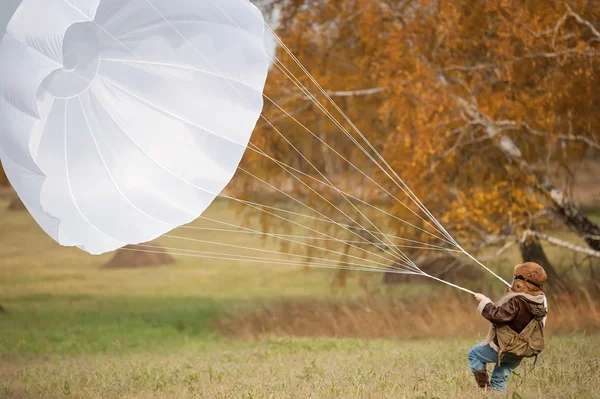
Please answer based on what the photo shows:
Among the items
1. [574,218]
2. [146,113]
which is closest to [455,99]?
[574,218]

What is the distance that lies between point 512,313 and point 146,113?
12.9 ft

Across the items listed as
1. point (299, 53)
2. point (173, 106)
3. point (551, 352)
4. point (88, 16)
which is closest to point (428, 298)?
point (299, 53)

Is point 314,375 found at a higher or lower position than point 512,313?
lower

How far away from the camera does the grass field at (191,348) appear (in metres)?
8.12

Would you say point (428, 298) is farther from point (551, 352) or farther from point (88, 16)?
point (88, 16)

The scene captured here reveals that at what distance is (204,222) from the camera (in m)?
37.8

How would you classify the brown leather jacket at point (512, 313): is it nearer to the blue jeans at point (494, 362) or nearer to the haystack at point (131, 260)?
the blue jeans at point (494, 362)

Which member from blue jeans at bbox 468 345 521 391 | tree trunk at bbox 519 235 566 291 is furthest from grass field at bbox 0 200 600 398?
tree trunk at bbox 519 235 566 291

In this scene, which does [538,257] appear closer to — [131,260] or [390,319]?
[390,319]

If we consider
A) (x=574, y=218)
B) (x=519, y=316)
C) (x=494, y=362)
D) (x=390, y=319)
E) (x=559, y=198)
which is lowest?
(x=390, y=319)

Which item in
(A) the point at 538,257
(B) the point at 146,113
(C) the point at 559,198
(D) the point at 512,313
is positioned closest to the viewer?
(D) the point at 512,313

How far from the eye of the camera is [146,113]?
8.84m

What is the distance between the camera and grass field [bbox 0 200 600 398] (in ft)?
26.7

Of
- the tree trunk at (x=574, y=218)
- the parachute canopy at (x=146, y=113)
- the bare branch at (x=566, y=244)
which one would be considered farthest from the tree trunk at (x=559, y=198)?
the parachute canopy at (x=146, y=113)
